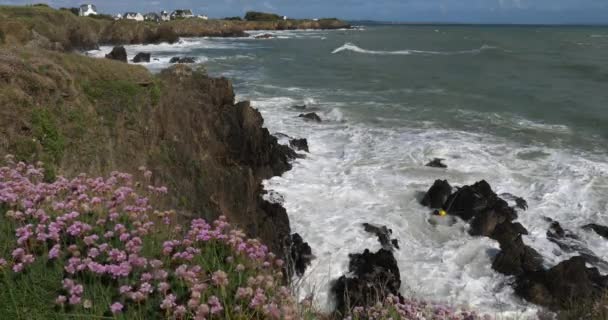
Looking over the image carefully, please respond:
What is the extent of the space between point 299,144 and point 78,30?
5335 centimetres

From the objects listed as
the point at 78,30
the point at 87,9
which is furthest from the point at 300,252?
the point at 87,9

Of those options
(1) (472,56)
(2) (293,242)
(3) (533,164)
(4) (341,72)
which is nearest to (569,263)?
(2) (293,242)

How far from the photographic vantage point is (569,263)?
1097 centimetres

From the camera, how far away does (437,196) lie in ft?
50.6

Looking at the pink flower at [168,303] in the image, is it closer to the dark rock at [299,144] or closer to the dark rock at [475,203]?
the dark rock at [475,203]

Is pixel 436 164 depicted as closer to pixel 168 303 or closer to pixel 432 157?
pixel 432 157

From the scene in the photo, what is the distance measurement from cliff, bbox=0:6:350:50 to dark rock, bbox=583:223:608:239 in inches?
1021

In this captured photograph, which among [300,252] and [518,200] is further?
[518,200]

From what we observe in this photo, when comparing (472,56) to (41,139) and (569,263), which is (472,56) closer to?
(569,263)

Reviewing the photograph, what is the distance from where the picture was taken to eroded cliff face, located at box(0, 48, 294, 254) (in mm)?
9992

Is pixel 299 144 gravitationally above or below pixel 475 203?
above

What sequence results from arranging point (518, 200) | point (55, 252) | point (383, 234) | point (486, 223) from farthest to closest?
point (518, 200), point (486, 223), point (383, 234), point (55, 252)

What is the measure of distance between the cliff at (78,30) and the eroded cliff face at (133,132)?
1369 cm

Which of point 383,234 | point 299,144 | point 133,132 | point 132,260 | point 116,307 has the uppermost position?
point 132,260
